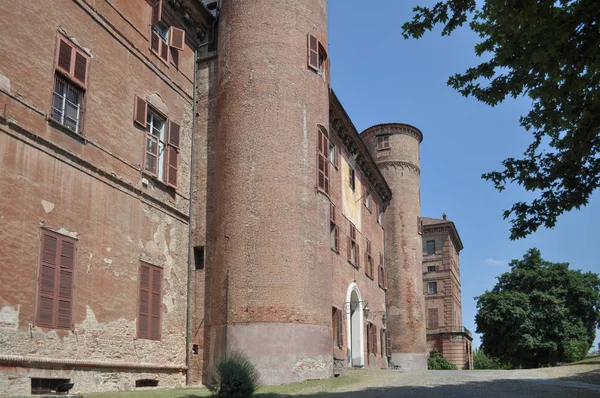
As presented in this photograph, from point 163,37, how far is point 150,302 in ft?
26.3

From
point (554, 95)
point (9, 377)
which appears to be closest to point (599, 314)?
point (554, 95)

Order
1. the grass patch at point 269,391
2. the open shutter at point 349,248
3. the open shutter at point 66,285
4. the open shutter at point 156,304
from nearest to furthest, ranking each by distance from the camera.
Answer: the open shutter at point 66,285 < the grass patch at point 269,391 < the open shutter at point 156,304 < the open shutter at point 349,248

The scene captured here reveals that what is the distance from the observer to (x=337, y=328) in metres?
24.7

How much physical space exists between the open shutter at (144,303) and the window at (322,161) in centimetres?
688

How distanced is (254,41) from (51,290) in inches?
413

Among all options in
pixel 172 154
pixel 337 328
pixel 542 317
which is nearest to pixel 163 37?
pixel 172 154

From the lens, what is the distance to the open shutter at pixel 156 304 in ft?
54.0

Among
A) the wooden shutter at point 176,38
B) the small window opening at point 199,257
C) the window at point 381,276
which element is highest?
the wooden shutter at point 176,38

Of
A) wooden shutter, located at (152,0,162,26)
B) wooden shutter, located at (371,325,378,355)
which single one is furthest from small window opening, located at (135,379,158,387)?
wooden shutter, located at (371,325,378,355)

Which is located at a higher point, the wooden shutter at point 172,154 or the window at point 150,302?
the wooden shutter at point 172,154

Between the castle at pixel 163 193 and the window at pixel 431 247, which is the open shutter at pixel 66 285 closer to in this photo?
the castle at pixel 163 193

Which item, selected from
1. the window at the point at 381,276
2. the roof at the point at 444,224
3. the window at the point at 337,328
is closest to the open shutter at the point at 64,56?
the window at the point at 337,328

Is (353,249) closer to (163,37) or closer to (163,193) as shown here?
(163,193)

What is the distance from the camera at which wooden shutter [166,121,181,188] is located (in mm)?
18094
